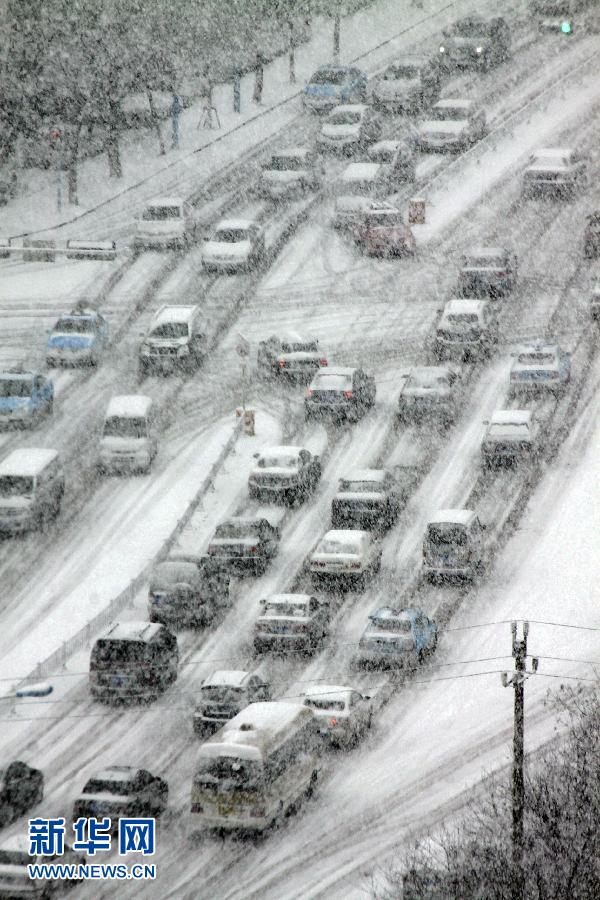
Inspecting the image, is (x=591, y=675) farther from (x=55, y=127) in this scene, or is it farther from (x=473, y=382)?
(x=55, y=127)

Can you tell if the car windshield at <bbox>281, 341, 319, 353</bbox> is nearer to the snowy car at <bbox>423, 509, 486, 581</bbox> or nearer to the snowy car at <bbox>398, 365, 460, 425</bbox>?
the snowy car at <bbox>398, 365, 460, 425</bbox>

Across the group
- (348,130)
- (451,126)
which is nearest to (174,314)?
(348,130)

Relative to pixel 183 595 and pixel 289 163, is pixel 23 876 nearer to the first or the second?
pixel 183 595

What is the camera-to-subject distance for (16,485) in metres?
49.7

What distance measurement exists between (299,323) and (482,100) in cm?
2215

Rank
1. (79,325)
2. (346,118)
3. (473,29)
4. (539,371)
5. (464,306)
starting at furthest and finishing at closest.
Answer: (473,29) → (346,118) → (464,306) → (79,325) → (539,371)

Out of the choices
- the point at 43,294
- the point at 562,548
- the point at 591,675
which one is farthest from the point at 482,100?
the point at 591,675

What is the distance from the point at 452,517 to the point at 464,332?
12.4 metres

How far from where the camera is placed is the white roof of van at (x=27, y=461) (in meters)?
49.6

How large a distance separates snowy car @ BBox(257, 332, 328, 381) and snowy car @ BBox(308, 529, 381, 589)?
37.4ft

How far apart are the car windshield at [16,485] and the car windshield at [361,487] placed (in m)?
8.42

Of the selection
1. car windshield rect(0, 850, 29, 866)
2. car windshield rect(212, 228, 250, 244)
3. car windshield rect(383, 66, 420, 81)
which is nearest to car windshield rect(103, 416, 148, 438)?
car windshield rect(212, 228, 250, 244)

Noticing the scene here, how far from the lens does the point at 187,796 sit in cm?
3734

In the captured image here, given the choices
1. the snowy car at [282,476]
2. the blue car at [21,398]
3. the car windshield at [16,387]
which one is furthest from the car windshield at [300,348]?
the car windshield at [16,387]
